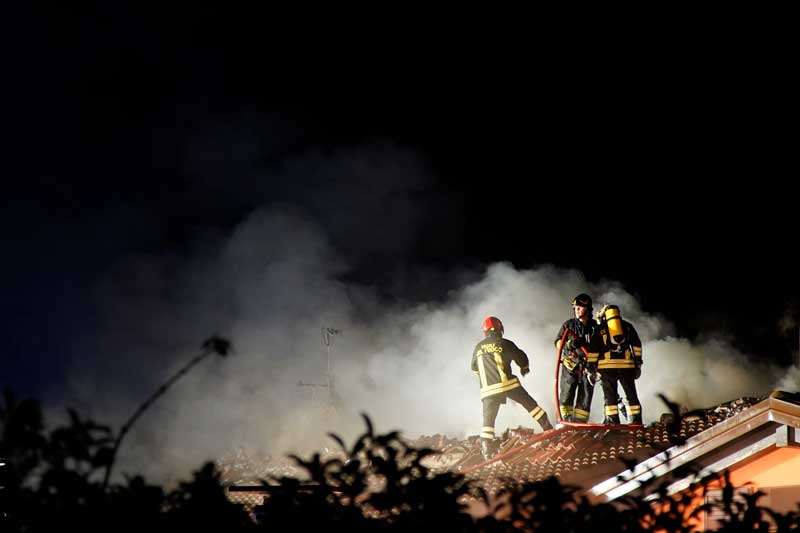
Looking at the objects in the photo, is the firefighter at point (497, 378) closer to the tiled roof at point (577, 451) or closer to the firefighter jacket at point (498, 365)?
the firefighter jacket at point (498, 365)

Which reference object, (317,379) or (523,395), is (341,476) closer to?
(523,395)

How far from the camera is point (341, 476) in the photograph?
254 cm

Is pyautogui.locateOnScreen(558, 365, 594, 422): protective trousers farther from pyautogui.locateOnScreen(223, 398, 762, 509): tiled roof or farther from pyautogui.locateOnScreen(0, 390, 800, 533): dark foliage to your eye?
pyautogui.locateOnScreen(0, 390, 800, 533): dark foliage

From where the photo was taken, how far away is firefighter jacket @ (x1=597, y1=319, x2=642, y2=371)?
12.4 m

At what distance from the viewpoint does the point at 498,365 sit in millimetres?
13336

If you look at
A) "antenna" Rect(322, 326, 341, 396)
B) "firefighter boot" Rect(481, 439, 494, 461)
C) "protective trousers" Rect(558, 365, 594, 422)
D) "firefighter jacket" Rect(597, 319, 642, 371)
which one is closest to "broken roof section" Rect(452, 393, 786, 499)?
"firefighter boot" Rect(481, 439, 494, 461)

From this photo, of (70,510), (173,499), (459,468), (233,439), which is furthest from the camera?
(233,439)

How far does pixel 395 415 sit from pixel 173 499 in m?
22.2

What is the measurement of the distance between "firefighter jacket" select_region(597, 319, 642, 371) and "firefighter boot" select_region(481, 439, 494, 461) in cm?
209

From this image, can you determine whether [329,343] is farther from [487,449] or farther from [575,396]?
[575,396]

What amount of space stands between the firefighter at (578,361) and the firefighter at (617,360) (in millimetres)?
146

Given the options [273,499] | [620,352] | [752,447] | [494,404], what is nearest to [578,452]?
[620,352]

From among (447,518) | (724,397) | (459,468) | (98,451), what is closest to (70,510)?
(98,451)

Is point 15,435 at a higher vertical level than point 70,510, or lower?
higher
